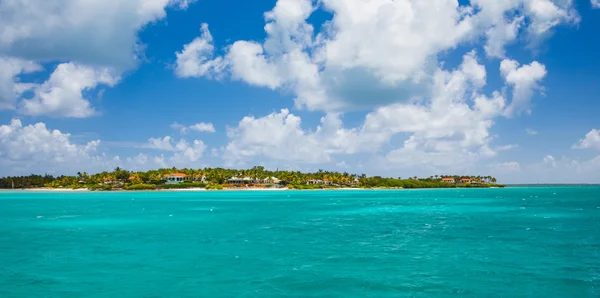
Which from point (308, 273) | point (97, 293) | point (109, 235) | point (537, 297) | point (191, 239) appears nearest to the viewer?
point (537, 297)

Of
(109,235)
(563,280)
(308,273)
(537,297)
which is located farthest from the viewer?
(109,235)

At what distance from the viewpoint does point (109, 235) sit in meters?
43.0

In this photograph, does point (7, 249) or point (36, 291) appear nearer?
point (36, 291)

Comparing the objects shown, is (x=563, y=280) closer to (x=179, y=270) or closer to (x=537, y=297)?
(x=537, y=297)

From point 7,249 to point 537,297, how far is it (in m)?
38.3

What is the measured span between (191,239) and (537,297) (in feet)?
96.0

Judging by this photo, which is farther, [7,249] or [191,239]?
[191,239]

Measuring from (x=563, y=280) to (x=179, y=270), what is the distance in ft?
72.6

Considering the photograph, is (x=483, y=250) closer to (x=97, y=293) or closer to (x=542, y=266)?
(x=542, y=266)

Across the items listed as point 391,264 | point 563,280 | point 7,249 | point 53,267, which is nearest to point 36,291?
point 53,267

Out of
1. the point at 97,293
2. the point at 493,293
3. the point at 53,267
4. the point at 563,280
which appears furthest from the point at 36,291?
the point at 563,280

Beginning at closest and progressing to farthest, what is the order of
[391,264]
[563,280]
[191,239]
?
[563,280] < [391,264] < [191,239]

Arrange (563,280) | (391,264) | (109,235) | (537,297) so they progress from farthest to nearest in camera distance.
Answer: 1. (109,235)
2. (391,264)
3. (563,280)
4. (537,297)

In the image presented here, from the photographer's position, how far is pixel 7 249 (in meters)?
34.4
